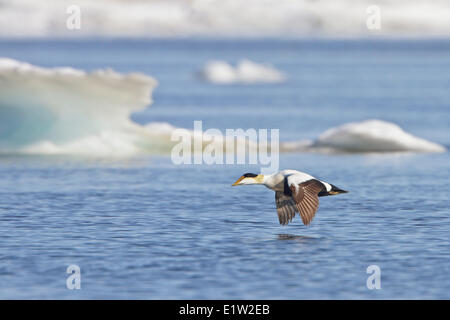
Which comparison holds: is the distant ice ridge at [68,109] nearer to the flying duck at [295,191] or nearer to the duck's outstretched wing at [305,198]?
the flying duck at [295,191]

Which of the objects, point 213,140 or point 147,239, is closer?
point 147,239

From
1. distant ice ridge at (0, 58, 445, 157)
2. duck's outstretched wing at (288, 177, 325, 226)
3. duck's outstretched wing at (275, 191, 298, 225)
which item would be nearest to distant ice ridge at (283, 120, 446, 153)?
distant ice ridge at (0, 58, 445, 157)

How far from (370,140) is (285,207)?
1406 cm

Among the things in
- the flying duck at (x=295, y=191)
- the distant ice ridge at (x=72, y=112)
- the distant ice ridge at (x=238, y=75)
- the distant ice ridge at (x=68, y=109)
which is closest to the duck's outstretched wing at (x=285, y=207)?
the flying duck at (x=295, y=191)

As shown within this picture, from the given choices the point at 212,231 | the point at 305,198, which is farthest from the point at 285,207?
the point at 212,231

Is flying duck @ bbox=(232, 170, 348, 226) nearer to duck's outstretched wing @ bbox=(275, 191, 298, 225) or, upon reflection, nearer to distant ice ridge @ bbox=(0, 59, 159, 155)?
duck's outstretched wing @ bbox=(275, 191, 298, 225)

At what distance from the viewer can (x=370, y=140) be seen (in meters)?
32.0

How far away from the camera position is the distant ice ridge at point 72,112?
29750 millimetres

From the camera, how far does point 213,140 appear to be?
3153 centimetres

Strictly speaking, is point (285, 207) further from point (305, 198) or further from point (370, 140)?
point (370, 140)

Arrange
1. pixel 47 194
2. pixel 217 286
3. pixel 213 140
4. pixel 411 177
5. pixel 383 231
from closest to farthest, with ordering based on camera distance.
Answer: pixel 217 286 < pixel 383 231 < pixel 47 194 < pixel 411 177 < pixel 213 140
